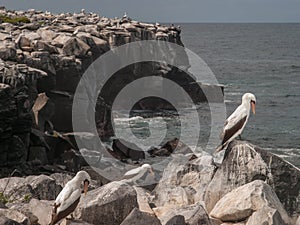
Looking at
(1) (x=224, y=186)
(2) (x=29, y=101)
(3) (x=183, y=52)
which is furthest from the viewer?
(3) (x=183, y=52)

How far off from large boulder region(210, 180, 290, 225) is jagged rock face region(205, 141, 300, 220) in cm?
85

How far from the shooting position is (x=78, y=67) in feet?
147

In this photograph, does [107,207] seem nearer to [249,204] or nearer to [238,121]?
[249,204]

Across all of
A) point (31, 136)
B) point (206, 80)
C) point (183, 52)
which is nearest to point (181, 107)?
point (183, 52)

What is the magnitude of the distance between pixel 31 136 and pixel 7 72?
4956 mm

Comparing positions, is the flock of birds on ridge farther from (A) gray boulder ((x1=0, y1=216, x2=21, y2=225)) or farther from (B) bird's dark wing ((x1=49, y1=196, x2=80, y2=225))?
(A) gray boulder ((x1=0, y1=216, x2=21, y2=225))

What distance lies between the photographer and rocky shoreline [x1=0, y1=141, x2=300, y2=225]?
11383 mm

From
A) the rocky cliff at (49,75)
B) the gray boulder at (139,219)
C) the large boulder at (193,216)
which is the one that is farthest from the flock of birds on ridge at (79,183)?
the rocky cliff at (49,75)

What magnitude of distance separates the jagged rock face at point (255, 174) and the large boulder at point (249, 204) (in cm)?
85

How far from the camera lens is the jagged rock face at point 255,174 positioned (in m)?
13.3

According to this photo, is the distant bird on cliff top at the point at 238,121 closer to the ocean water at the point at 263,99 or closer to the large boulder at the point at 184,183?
the large boulder at the point at 184,183

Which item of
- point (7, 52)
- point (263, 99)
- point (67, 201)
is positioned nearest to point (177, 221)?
point (67, 201)

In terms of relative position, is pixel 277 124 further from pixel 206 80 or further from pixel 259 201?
pixel 259 201

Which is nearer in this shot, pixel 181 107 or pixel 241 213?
pixel 241 213
